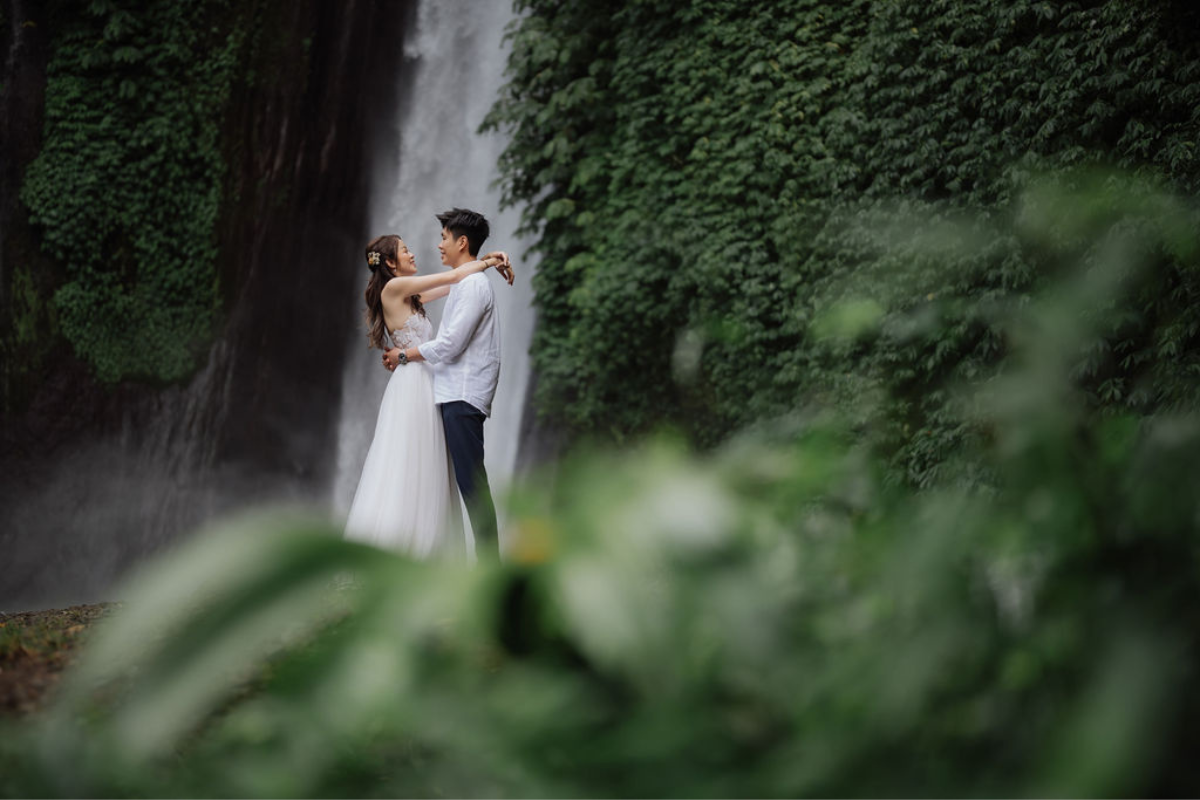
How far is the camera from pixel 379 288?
6012 mm

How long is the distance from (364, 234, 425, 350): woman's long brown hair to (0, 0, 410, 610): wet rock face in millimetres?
6424

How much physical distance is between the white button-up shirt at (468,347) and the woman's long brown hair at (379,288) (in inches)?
30.5

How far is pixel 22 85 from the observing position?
1088 cm

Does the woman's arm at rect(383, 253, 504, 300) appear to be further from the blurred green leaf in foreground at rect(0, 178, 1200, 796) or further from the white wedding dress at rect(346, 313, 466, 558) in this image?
the blurred green leaf in foreground at rect(0, 178, 1200, 796)

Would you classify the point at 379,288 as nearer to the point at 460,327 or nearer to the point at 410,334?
the point at 410,334

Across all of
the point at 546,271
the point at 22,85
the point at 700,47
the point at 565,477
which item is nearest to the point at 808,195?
the point at 700,47

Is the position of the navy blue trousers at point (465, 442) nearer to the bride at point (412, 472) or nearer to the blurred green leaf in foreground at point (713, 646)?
the bride at point (412, 472)

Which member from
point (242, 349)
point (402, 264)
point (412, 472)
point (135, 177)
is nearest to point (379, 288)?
point (402, 264)

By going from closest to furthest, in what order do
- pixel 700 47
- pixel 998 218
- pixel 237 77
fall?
pixel 998 218 → pixel 700 47 → pixel 237 77

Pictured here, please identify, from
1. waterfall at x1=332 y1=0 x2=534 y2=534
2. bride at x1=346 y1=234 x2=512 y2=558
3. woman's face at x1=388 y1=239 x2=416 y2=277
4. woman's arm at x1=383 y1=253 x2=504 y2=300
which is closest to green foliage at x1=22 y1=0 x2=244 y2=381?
waterfall at x1=332 y1=0 x2=534 y2=534

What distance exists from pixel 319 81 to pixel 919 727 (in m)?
12.4

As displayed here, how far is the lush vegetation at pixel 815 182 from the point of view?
A: 6227 mm

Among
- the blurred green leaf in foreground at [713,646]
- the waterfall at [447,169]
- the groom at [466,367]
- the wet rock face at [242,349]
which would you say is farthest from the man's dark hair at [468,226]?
the wet rock face at [242,349]

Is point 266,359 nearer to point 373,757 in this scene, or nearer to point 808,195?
point 808,195
